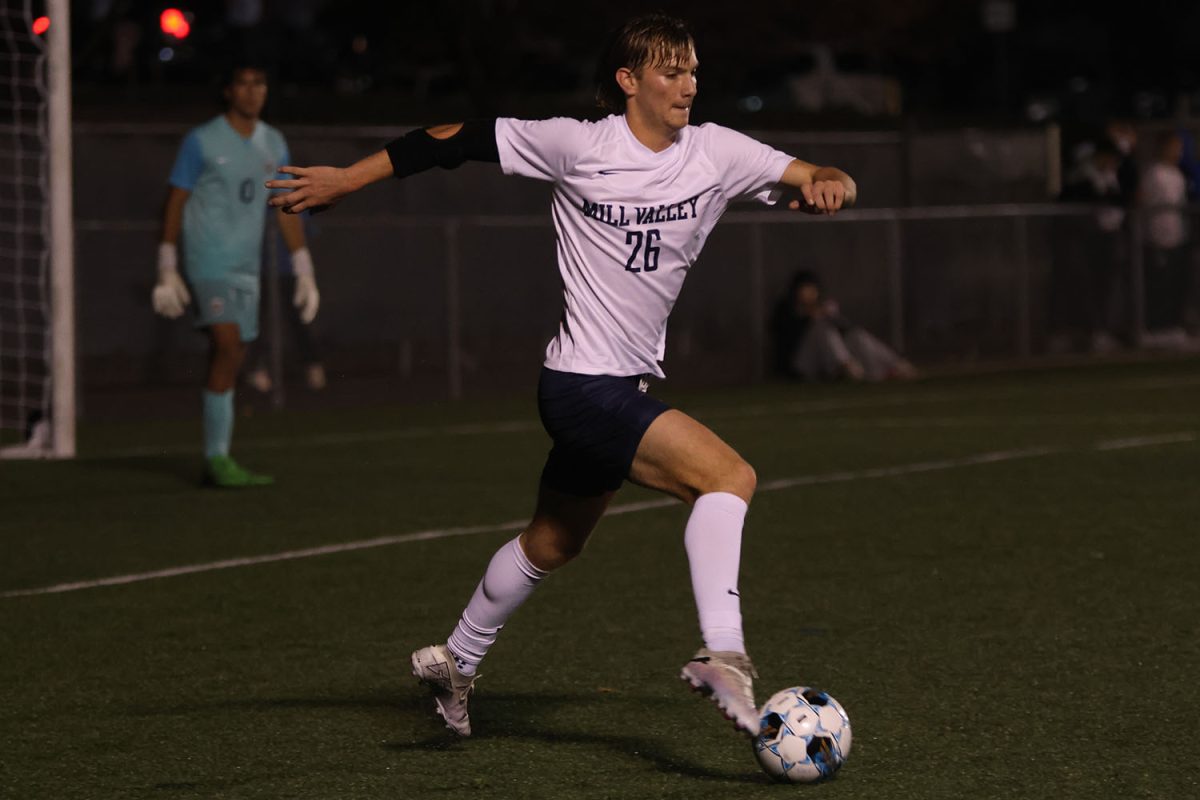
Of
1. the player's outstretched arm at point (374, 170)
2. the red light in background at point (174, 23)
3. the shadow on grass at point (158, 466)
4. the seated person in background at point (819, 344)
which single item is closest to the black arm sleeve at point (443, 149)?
the player's outstretched arm at point (374, 170)

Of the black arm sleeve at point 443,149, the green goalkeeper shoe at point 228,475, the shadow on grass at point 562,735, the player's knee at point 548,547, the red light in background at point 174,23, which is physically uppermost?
the red light in background at point 174,23

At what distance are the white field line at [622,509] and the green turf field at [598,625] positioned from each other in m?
0.04

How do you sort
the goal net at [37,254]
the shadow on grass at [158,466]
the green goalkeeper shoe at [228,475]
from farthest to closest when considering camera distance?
the goal net at [37,254], the shadow on grass at [158,466], the green goalkeeper shoe at [228,475]

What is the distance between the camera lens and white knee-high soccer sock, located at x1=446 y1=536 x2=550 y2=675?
6414 mm

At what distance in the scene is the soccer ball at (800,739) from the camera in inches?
225

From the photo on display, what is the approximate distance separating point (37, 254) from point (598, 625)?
11.0m

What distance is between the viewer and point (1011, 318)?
74.1ft

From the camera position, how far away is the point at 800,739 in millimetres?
5707

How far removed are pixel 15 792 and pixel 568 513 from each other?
5.38 ft

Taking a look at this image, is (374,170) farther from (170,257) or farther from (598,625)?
(170,257)

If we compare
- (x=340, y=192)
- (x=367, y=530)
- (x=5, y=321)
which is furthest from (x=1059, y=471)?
(x=5, y=321)

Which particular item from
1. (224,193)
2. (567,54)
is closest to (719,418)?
(224,193)

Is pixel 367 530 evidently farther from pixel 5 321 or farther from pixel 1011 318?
pixel 1011 318

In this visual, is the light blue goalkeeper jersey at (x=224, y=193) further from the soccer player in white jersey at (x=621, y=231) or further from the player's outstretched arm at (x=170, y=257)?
the soccer player in white jersey at (x=621, y=231)
